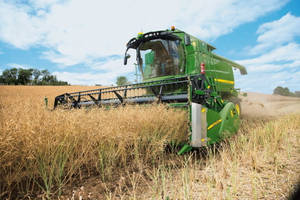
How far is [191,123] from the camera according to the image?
2797mm

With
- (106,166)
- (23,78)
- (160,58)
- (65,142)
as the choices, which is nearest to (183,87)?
(160,58)

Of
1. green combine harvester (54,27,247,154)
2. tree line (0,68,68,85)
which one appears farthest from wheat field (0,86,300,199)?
tree line (0,68,68,85)

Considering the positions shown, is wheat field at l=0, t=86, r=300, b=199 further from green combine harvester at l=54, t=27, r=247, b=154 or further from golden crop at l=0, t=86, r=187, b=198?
green combine harvester at l=54, t=27, r=247, b=154

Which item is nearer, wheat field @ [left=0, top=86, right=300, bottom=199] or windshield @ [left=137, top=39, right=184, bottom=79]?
wheat field @ [left=0, top=86, right=300, bottom=199]

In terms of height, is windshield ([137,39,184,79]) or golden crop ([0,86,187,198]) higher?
windshield ([137,39,184,79])

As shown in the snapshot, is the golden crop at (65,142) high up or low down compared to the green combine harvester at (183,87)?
down

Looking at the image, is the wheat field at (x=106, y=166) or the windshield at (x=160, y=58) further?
the windshield at (x=160, y=58)

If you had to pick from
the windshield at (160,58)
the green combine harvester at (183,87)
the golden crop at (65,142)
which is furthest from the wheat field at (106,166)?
the windshield at (160,58)

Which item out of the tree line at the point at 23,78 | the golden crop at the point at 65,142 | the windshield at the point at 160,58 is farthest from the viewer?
the tree line at the point at 23,78

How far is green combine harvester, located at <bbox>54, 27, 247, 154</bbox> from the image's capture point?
295cm

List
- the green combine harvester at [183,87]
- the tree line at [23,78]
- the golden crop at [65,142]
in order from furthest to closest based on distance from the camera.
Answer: the tree line at [23,78]
the green combine harvester at [183,87]
the golden crop at [65,142]

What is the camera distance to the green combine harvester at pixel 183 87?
2.95 meters

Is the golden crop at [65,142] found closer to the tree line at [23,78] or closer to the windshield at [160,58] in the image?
the windshield at [160,58]

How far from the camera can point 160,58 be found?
16.6ft
